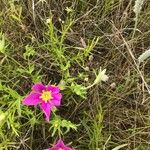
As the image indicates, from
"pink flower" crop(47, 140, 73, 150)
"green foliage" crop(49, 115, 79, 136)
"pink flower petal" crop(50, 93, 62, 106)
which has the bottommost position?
"pink flower" crop(47, 140, 73, 150)

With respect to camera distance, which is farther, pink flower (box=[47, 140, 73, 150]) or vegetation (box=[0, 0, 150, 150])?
vegetation (box=[0, 0, 150, 150])

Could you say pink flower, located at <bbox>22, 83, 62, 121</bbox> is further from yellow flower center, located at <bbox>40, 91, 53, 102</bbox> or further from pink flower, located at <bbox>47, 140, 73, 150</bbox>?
pink flower, located at <bbox>47, 140, 73, 150</bbox>

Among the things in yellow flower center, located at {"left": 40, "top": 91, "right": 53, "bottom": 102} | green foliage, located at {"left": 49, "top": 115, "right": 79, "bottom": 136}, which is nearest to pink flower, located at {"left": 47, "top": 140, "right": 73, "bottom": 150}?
green foliage, located at {"left": 49, "top": 115, "right": 79, "bottom": 136}

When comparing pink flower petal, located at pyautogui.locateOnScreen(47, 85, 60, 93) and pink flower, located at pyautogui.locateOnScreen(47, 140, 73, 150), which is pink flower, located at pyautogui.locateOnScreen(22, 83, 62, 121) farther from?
pink flower, located at pyautogui.locateOnScreen(47, 140, 73, 150)

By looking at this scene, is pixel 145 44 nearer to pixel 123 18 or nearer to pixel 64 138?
pixel 123 18

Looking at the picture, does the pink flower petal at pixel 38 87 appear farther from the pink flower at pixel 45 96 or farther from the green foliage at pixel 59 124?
the green foliage at pixel 59 124

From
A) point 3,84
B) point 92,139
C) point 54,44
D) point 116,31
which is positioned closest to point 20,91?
point 3,84

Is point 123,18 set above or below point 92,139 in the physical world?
above

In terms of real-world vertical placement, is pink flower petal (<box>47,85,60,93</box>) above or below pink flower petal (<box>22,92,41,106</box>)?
above
